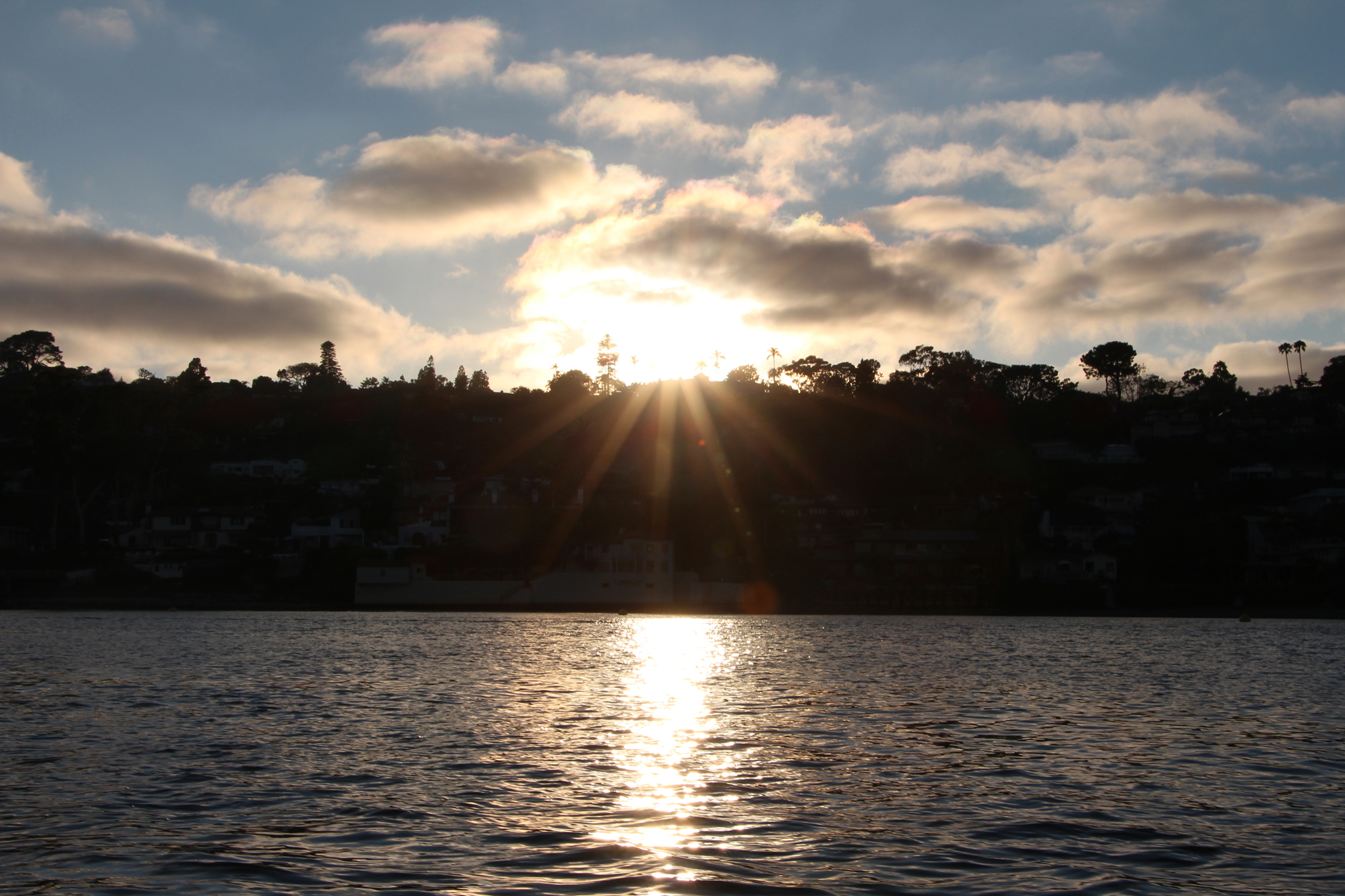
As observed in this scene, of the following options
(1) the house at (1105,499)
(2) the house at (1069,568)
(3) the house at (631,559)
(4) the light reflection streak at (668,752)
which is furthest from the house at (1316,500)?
(4) the light reflection streak at (668,752)

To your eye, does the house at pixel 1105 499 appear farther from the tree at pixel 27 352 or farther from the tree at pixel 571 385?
the tree at pixel 27 352

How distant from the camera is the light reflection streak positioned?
14367 millimetres

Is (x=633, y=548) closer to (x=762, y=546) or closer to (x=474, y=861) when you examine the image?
(x=762, y=546)

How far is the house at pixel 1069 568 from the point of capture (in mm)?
97500

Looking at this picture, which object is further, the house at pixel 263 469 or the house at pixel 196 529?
the house at pixel 263 469

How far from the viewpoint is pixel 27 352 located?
187375mm

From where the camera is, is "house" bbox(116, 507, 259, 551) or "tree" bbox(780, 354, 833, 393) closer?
"house" bbox(116, 507, 259, 551)

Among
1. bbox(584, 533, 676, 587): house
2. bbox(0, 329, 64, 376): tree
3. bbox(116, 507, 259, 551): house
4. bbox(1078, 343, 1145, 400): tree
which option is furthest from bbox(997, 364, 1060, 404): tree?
bbox(0, 329, 64, 376): tree

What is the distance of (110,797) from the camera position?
53.5 ft

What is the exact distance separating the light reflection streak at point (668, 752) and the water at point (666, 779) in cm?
10

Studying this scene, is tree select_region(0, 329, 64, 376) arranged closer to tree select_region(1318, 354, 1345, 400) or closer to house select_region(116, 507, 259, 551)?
house select_region(116, 507, 259, 551)

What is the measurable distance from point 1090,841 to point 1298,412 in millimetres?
163944

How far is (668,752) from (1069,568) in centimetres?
8661

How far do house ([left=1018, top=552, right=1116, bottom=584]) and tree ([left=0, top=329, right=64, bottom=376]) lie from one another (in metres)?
176
